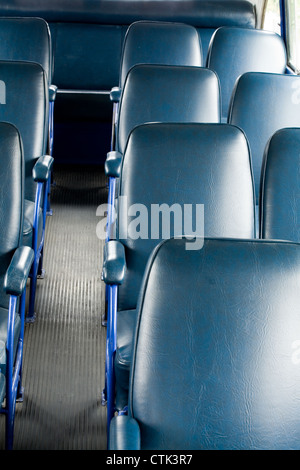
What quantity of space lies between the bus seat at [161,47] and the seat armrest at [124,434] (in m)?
2.42

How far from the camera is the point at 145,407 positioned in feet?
3.92

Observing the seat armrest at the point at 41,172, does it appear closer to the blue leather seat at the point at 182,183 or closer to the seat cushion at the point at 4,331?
the blue leather seat at the point at 182,183

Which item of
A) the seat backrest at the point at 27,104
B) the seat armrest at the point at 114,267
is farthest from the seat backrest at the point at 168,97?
the seat armrest at the point at 114,267

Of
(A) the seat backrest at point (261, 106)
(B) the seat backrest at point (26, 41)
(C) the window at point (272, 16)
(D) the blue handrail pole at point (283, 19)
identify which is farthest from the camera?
(C) the window at point (272, 16)

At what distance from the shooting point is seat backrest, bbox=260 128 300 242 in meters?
1.85

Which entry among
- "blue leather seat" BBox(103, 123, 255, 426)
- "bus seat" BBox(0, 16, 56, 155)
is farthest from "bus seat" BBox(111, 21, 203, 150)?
"blue leather seat" BBox(103, 123, 255, 426)

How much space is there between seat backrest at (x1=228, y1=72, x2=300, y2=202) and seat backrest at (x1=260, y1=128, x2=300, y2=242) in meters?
0.59

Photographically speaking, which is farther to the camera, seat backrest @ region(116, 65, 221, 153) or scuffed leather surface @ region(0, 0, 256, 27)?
scuffed leather surface @ region(0, 0, 256, 27)

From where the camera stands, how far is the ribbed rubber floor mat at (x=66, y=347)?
1.94 m

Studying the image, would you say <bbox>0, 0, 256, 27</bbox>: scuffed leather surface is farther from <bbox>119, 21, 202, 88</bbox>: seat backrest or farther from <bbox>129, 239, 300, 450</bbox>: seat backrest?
<bbox>129, 239, 300, 450</bbox>: seat backrest

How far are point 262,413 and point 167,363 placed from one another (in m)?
0.20

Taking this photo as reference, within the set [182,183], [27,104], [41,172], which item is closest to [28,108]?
[27,104]

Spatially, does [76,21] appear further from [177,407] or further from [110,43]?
[177,407]

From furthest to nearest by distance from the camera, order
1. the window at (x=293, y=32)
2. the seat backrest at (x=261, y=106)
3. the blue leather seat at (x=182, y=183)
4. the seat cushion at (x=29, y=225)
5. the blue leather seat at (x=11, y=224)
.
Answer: the window at (x=293, y=32), the seat backrest at (x=261, y=106), the seat cushion at (x=29, y=225), the blue leather seat at (x=182, y=183), the blue leather seat at (x=11, y=224)
